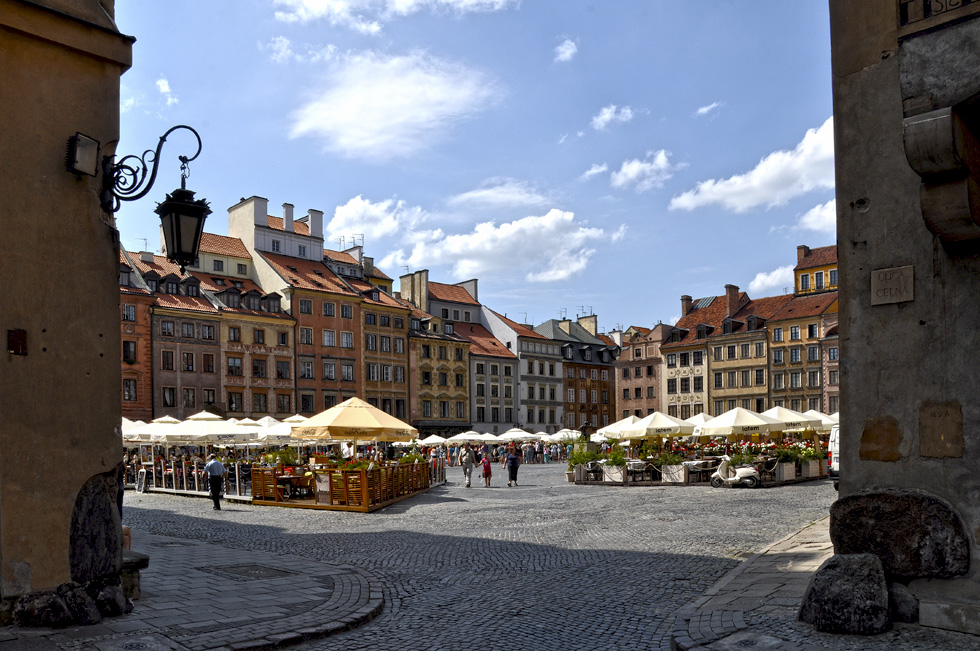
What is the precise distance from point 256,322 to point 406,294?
959 inches

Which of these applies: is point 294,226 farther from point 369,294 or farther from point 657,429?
point 657,429

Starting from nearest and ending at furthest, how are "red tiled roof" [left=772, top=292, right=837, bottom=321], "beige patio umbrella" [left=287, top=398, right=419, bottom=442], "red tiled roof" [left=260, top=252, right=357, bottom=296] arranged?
"beige patio umbrella" [left=287, top=398, right=419, bottom=442] → "red tiled roof" [left=260, top=252, right=357, bottom=296] → "red tiled roof" [left=772, top=292, right=837, bottom=321]

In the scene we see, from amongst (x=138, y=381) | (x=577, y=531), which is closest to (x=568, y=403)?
(x=138, y=381)

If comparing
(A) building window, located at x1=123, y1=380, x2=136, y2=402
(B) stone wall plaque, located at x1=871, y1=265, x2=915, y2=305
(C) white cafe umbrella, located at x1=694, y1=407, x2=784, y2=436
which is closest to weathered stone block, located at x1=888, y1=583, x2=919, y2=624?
(B) stone wall plaque, located at x1=871, y1=265, x2=915, y2=305

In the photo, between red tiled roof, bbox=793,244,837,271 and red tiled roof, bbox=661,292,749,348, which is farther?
red tiled roof, bbox=661,292,749,348

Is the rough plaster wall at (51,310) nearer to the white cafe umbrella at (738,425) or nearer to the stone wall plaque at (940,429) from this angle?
the stone wall plaque at (940,429)

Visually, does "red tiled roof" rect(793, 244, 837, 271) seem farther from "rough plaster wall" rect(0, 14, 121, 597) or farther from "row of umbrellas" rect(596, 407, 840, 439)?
"rough plaster wall" rect(0, 14, 121, 597)

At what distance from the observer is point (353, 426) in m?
24.9

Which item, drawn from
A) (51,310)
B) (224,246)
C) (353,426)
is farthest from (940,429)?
(224,246)

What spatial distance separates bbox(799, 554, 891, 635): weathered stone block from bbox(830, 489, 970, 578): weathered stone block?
6.7 inches

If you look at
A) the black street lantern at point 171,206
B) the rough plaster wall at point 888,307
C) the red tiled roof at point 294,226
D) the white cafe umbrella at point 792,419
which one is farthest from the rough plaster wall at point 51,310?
the red tiled roof at point 294,226

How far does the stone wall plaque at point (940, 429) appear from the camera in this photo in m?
7.89

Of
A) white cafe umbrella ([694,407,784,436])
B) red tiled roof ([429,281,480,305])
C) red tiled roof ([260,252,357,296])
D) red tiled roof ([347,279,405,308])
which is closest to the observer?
white cafe umbrella ([694,407,784,436])

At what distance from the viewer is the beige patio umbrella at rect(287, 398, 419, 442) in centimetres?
2486
